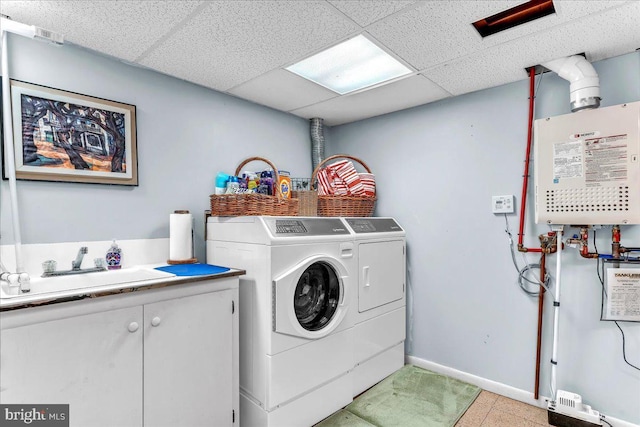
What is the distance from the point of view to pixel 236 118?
2.59m

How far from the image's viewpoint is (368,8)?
4.89ft

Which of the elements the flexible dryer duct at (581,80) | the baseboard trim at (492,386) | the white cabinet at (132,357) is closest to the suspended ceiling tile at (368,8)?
the flexible dryer duct at (581,80)

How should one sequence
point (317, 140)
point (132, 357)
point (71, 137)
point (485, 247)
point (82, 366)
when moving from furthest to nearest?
point (317, 140) < point (485, 247) < point (71, 137) < point (132, 357) < point (82, 366)

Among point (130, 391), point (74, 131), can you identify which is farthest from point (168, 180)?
point (130, 391)

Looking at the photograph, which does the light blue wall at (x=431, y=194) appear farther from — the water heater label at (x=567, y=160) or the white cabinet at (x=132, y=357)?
the white cabinet at (x=132, y=357)

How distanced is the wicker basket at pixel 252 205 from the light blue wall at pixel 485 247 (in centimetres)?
120

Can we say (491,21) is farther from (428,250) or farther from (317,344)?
(317,344)

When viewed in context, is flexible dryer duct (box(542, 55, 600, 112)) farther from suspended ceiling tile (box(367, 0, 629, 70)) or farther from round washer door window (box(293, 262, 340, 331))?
round washer door window (box(293, 262, 340, 331))

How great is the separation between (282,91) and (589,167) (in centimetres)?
209

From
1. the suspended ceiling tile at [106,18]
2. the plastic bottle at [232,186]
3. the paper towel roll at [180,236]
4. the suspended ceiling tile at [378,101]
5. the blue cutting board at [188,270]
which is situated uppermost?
the suspended ceiling tile at [106,18]

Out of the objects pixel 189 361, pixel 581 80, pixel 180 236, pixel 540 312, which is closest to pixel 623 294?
pixel 540 312

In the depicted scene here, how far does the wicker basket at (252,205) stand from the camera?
1.96m

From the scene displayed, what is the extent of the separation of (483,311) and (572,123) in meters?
1.42

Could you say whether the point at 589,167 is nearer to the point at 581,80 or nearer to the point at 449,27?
the point at 581,80
